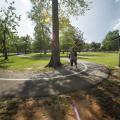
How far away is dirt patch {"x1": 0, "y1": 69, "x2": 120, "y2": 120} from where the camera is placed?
7.07 metres

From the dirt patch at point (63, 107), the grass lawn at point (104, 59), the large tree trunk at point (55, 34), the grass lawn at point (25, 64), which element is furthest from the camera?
the grass lawn at point (104, 59)

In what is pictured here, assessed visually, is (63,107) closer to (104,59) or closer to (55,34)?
(55,34)

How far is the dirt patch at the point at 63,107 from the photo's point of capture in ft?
23.2

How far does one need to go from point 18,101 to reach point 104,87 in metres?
5.22

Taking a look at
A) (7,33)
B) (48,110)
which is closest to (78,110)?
(48,110)

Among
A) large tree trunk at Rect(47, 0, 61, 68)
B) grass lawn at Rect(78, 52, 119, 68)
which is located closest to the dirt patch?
large tree trunk at Rect(47, 0, 61, 68)

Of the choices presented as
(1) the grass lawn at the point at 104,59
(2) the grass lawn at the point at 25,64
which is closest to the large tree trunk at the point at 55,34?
(2) the grass lawn at the point at 25,64

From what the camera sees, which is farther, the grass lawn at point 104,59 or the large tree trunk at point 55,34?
the grass lawn at point 104,59

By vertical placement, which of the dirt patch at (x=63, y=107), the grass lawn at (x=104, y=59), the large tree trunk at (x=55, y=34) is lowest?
the grass lawn at (x=104, y=59)

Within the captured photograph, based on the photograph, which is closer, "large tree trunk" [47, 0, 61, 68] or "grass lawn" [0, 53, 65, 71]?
"grass lawn" [0, 53, 65, 71]

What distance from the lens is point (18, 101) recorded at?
8359 mm

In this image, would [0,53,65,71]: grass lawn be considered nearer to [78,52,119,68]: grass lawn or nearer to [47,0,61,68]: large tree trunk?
[47,0,61,68]: large tree trunk

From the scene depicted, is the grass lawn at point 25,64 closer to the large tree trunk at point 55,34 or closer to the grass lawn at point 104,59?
the large tree trunk at point 55,34

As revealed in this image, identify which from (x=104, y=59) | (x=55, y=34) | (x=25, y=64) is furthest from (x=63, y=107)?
(x=104, y=59)
